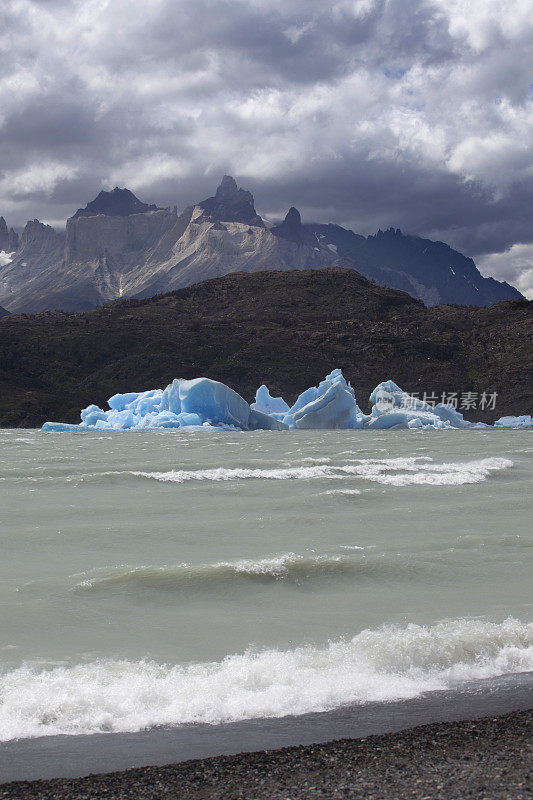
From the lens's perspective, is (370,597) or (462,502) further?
(462,502)

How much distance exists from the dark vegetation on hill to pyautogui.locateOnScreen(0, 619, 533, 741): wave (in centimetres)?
7363

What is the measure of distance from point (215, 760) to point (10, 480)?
1441 cm

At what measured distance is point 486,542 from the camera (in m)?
9.79

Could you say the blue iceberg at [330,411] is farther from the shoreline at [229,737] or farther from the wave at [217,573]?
the shoreline at [229,737]

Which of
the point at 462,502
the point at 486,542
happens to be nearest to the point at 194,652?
the point at 486,542

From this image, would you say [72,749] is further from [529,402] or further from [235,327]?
[235,327]

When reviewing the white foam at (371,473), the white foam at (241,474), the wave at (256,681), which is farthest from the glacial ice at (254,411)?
the wave at (256,681)

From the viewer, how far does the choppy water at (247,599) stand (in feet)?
16.1

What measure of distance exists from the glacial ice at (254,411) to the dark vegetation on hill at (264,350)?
80.9 ft

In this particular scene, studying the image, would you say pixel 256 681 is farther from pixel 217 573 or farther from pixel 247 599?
pixel 217 573

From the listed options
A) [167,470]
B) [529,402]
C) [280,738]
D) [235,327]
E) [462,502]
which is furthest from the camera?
[235,327]

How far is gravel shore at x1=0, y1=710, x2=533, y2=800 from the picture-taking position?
3.47 meters

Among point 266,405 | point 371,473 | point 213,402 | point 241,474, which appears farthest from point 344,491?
point 266,405

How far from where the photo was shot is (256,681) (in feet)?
16.7
